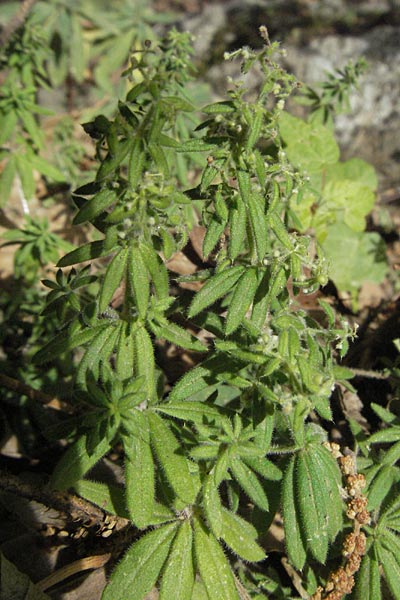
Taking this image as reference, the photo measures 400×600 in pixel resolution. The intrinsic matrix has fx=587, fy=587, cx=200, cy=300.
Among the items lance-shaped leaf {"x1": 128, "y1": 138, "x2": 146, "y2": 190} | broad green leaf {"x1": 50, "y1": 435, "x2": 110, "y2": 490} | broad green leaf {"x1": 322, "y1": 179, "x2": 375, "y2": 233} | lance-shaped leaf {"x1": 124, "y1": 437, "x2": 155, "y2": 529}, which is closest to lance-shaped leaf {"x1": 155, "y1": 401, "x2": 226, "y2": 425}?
lance-shaped leaf {"x1": 124, "y1": 437, "x2": 155, "y2": 529}

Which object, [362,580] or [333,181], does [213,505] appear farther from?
[333,181]

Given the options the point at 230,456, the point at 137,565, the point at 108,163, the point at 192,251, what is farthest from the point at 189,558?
the point at 192,251

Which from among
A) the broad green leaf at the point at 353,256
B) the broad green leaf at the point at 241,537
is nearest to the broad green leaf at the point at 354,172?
the broad green leaf at the point at 353,256

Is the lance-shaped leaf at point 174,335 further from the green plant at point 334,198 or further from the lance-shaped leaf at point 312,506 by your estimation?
the green plant at point 334,198

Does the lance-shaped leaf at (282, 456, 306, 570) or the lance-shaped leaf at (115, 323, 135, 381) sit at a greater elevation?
the lance-shaped leaf at (115, 323, 135, 381)

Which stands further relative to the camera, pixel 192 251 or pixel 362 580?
pixel 192 251

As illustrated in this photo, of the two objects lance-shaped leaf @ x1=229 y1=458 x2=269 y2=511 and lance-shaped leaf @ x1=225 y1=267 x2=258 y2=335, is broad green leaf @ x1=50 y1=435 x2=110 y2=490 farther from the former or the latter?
lance-shaped leaf @ x1=225 y1=267 x2=258 y2=335

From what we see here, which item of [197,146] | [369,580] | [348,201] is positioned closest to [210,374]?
[197,146]
